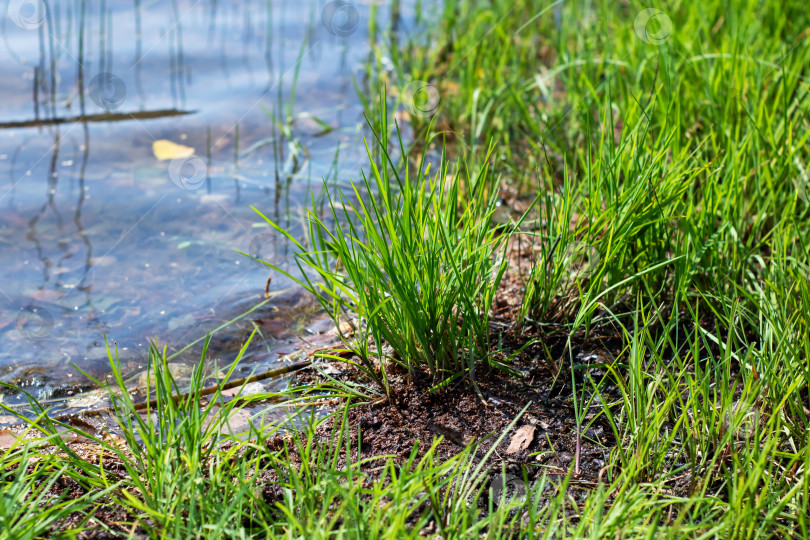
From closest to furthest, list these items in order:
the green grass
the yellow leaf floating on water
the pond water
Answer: the green grass, the pond water, the yellow leaf floating on water

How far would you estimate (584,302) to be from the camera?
1796 mm

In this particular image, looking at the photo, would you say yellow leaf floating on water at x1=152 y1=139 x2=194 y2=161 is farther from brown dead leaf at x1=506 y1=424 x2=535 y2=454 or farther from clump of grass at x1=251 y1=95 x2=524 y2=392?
brown dead leaf at x1=506 y1=424 x2=535 y2=454

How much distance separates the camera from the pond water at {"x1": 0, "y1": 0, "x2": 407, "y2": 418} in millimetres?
2314

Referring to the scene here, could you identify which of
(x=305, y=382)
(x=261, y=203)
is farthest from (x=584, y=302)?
(x=261, y=203)

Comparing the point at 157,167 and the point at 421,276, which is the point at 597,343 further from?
the point at 157,167

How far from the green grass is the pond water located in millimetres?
331

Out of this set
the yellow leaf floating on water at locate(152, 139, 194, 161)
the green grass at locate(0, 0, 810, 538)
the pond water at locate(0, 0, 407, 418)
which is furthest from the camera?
the yellow leaf floating on water at locate(152, 139, 194, 161)

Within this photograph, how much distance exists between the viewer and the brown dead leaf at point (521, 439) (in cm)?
164

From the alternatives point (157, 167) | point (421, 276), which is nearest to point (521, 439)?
point (421, 276)

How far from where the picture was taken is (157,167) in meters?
3.21

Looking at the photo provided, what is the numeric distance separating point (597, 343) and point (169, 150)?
2.27 m

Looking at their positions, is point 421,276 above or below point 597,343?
above

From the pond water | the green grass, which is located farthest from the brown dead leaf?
the pond water

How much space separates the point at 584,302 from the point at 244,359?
106cm
